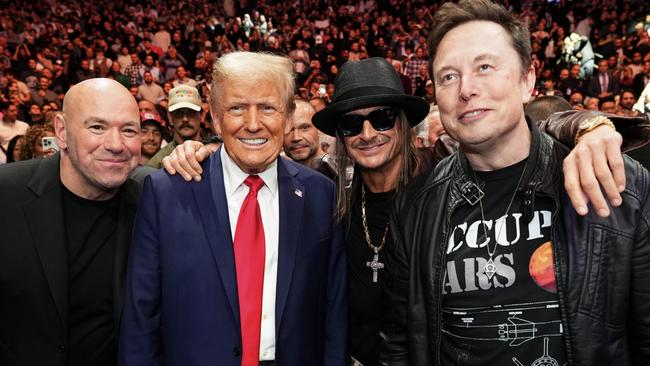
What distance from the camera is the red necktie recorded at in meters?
2.17

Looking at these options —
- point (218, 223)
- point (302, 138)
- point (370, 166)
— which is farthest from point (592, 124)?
point (302, 138)

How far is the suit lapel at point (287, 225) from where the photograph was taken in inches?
87.3

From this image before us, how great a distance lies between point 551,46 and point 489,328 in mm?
16562

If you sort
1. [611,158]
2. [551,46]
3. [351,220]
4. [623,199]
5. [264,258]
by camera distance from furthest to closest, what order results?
1. [551,46]
2. [351,220]
3. [264,258]
4. [623,199]
5. [611,158]

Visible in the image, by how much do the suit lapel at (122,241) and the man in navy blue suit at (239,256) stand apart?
7.4 inches

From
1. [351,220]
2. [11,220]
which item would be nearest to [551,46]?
[351,220]

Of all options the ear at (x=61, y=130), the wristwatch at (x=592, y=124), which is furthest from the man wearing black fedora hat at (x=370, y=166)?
the ear at (x=61, y=130)

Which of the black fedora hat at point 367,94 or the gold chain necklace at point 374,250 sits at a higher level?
the black fedora hat at point 367,94

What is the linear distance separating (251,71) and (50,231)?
1177 millimetres

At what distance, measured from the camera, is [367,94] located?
257 cm

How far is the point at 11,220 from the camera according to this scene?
2.33 m

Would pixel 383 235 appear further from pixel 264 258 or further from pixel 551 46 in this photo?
pixel 551 46

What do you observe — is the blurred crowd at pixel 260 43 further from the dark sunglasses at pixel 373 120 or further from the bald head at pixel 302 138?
the dark sunglasses at pixel 373 120

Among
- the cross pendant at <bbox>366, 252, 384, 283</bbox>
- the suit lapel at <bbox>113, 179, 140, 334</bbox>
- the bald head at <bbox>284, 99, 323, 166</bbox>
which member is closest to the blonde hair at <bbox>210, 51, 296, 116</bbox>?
the suit lapel at <bbox>113, 179, 140, 334</bbox>
